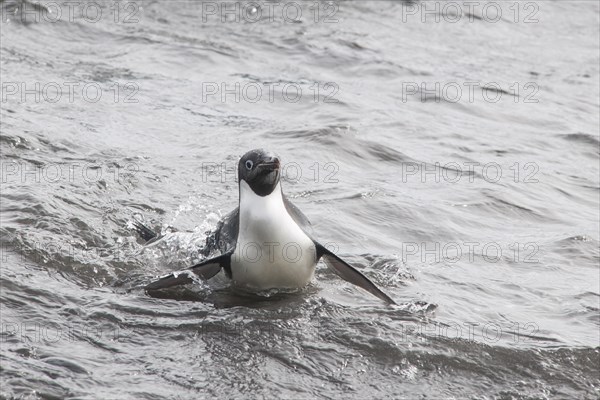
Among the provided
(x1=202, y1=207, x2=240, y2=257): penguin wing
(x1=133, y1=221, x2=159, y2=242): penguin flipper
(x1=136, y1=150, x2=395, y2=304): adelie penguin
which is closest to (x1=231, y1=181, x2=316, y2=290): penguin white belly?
(x1=136, y1=150, x2=395, y2=304): adelie penguin

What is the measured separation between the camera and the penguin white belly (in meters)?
6.27

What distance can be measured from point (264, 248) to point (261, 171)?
17.9 inches

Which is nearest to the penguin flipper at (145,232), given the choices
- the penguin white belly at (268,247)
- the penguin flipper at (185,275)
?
the penguin flipper at (185,275)

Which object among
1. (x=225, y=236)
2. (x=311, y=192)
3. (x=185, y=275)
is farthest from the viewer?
(x=311, y=192)

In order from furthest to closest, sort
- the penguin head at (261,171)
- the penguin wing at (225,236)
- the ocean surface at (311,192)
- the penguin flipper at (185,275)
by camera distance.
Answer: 1. the penguin wing at (225,236)
2. the penguin flipper at (185,275)
3. the penguin head at (261,171)
4. the ocean surface at (311,192)

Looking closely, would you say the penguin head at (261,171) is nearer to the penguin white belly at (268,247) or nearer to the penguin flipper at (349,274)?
the penguin white belly at (268,247)

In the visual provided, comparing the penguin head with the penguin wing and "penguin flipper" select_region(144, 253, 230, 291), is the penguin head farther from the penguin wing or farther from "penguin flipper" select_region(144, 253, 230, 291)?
"penguin flipper" select_region(144, 253, 230, 291)

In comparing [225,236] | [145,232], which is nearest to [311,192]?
[145,232]

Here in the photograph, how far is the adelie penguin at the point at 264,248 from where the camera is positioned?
6262 mm

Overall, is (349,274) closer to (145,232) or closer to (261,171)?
(261,171)

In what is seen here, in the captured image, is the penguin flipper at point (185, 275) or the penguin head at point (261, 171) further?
the penguin flipper at point (185, 275)

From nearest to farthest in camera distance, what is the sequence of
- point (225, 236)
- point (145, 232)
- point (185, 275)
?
1. point (185, 275)
2. point (225, 236)
3. point (145, 232)

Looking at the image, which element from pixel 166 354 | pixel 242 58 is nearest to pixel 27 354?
pixel 166 354

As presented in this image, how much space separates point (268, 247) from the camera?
6262 millimetres
